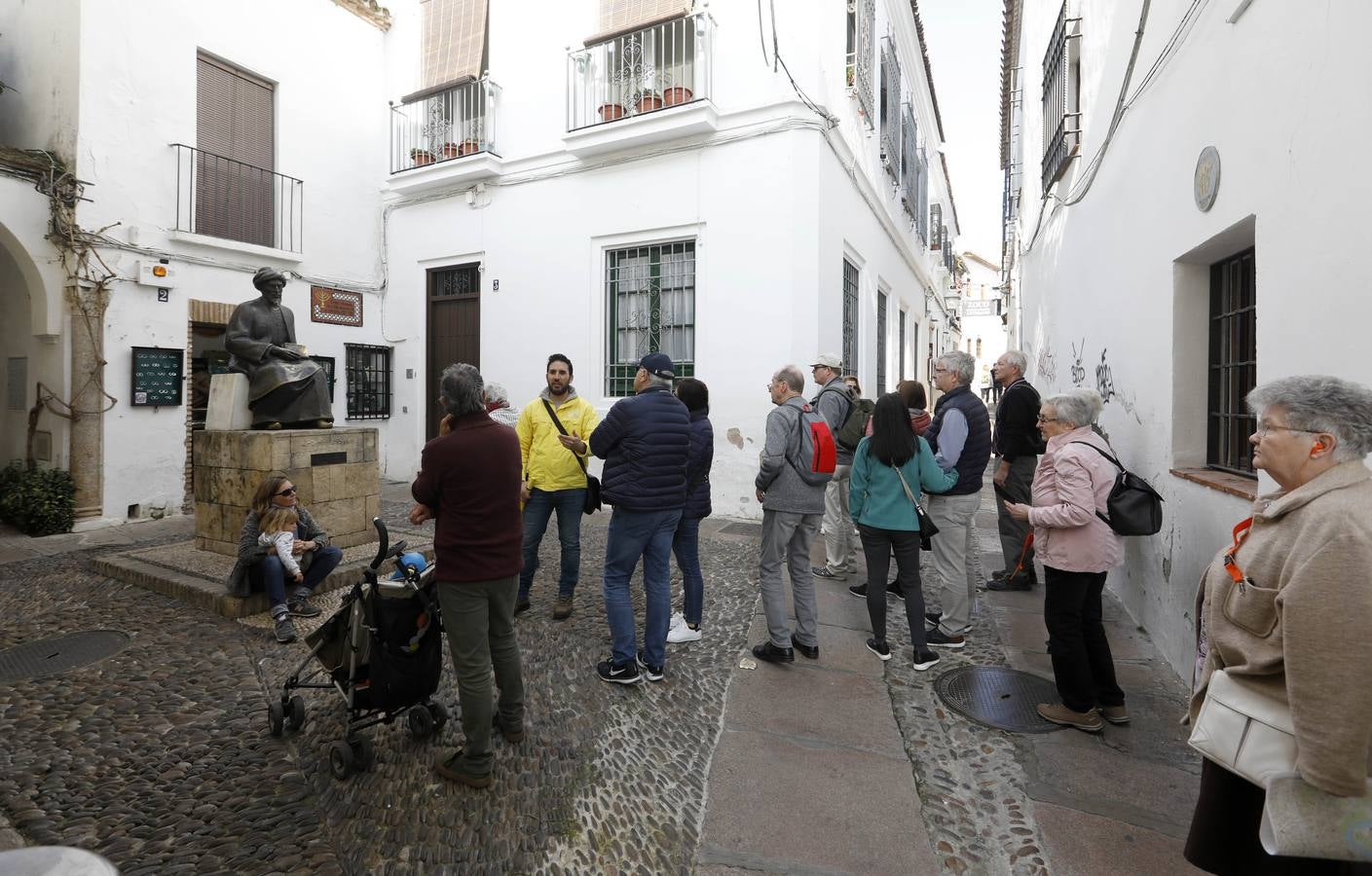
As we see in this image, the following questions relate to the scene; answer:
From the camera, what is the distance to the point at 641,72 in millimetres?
9305

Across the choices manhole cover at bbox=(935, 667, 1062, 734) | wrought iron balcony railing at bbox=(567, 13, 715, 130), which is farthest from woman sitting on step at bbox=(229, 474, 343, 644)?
wrought iron balcony railing at bbox=(567, 13, 715, 130)

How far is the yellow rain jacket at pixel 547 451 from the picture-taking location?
4.74m

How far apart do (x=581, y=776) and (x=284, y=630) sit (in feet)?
8.50

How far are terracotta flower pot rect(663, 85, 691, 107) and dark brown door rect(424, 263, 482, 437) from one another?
3.76 meters

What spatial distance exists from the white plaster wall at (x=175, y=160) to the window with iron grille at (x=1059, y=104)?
9796mm

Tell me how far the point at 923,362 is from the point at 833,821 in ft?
54.7

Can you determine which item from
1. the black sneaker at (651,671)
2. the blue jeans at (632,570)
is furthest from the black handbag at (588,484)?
the black sneaker at (651,671)

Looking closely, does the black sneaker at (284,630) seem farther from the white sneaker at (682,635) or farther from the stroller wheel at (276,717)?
the white sneaker at (682,635)

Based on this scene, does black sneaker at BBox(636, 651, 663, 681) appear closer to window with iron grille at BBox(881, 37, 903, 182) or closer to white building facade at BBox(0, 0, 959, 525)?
white building facade at BBox(0, 0, 959, 525)

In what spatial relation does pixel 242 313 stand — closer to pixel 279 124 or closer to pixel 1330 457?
pixel 279 124

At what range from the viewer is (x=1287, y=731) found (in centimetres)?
164

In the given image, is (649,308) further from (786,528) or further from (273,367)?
(786,528)

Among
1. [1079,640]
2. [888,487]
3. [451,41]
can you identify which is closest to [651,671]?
[888,487]

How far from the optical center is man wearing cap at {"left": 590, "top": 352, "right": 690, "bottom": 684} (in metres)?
3.72
